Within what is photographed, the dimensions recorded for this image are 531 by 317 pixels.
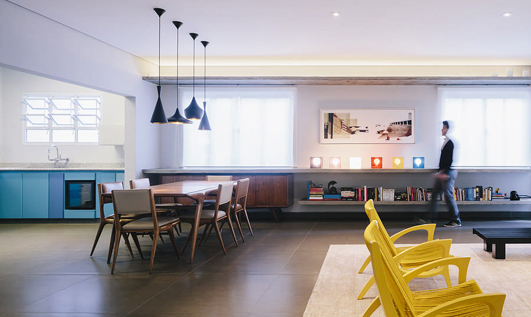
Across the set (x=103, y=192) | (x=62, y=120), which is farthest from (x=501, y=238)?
(x=62, y=120)

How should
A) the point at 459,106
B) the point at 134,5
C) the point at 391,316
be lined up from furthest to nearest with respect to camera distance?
the point at 459,106
the point at 134,5
the point at 391,316

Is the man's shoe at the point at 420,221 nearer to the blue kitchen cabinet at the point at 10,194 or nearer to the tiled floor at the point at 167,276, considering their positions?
the tiled floor at the point at 167,276

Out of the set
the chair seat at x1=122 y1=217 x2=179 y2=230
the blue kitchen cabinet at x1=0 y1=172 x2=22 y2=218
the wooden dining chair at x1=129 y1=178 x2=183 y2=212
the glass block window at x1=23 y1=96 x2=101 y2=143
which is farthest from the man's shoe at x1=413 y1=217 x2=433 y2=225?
the blue kitchen cabinet at x1=0 y1=172 x2=22 y2=218

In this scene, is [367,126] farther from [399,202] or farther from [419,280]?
[419,280]

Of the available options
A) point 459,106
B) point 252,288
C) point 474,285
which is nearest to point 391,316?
point 474,285

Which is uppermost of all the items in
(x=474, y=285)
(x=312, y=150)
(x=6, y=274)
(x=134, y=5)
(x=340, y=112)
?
(x=134, y=5)

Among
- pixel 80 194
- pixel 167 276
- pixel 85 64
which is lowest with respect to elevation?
pixel 167 276

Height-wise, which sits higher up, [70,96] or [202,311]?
[70,96]

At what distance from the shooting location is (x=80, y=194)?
7.89 m

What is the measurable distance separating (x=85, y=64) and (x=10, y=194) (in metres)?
3.25

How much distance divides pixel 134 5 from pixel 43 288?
3.30 metres

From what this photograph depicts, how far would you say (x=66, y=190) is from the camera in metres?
7.83

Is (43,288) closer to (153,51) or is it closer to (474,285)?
(474,285)

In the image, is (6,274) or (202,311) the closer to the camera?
(202,311)
